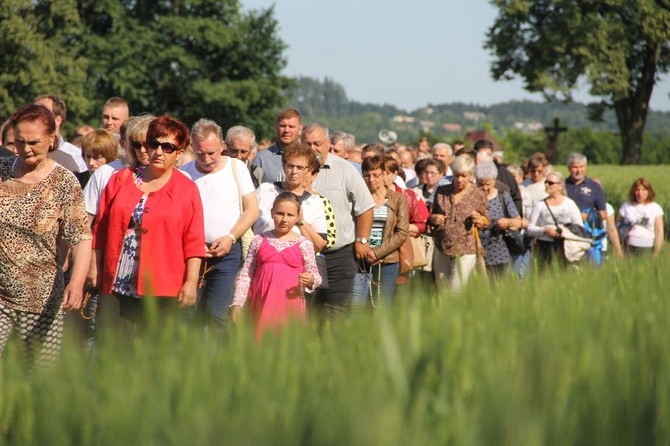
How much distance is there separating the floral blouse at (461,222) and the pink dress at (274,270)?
322cm

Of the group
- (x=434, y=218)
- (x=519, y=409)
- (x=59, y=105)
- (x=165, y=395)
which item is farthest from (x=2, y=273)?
(x=434, y=218)

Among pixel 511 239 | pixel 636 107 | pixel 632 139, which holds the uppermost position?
pixel 636 107

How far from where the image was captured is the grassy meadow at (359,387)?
2.07 meters

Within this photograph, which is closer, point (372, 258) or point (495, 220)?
point (372, 258)

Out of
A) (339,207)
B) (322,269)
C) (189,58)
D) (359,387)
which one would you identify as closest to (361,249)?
(339,207)

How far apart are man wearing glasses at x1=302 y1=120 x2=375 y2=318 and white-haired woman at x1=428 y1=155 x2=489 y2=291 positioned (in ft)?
5.60

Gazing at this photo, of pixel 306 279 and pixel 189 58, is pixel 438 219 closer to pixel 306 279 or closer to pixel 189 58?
pixel 306 279

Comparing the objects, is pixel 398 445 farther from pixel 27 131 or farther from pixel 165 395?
pixel 27 131

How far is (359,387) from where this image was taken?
229 centimetres

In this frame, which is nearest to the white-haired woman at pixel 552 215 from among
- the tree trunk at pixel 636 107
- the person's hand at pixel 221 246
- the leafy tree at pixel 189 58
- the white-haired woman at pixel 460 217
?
the white-haired woman at pixel 460 217

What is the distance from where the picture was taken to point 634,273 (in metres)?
5.12

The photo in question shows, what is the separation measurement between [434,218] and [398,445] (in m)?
9.79

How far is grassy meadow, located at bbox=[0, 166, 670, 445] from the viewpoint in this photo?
81.4 inches

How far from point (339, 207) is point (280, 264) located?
1647 millimetres
